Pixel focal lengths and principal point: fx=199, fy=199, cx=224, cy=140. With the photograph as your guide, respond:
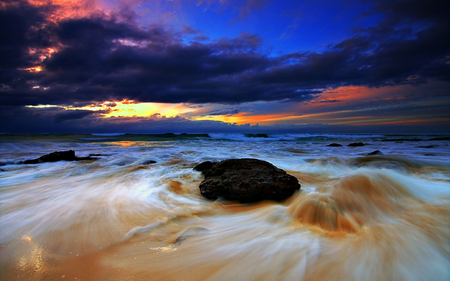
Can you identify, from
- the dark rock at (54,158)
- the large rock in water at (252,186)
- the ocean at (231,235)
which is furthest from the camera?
the dark rock at (54,158)

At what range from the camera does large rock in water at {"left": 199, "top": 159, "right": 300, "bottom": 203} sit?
305 centimetres

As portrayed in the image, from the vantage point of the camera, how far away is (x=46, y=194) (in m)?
3.74

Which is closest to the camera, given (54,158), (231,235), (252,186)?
(231,235)

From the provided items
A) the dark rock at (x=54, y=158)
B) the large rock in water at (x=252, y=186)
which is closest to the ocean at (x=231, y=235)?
the large rock in water at (x=252, y=186)

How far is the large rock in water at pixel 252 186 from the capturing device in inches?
120

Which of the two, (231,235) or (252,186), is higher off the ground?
(252,186)

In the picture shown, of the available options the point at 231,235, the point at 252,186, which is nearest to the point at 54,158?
the point at 252,186

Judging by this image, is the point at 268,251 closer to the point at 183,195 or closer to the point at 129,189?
the point at 183,195

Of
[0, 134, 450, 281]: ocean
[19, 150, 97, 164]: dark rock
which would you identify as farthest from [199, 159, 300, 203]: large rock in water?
[19, 150, 97, 164]: dark rock

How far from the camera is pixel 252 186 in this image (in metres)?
3.10

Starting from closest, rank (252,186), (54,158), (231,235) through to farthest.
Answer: (231,235) < (252,186) < (54,158)

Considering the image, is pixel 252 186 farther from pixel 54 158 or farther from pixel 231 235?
pixel 54 158

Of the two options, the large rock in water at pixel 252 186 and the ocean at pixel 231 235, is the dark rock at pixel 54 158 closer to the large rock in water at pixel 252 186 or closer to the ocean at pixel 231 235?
the ocean at pixel 231 235

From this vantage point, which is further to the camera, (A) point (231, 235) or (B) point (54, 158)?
(B) point (54, 158)
